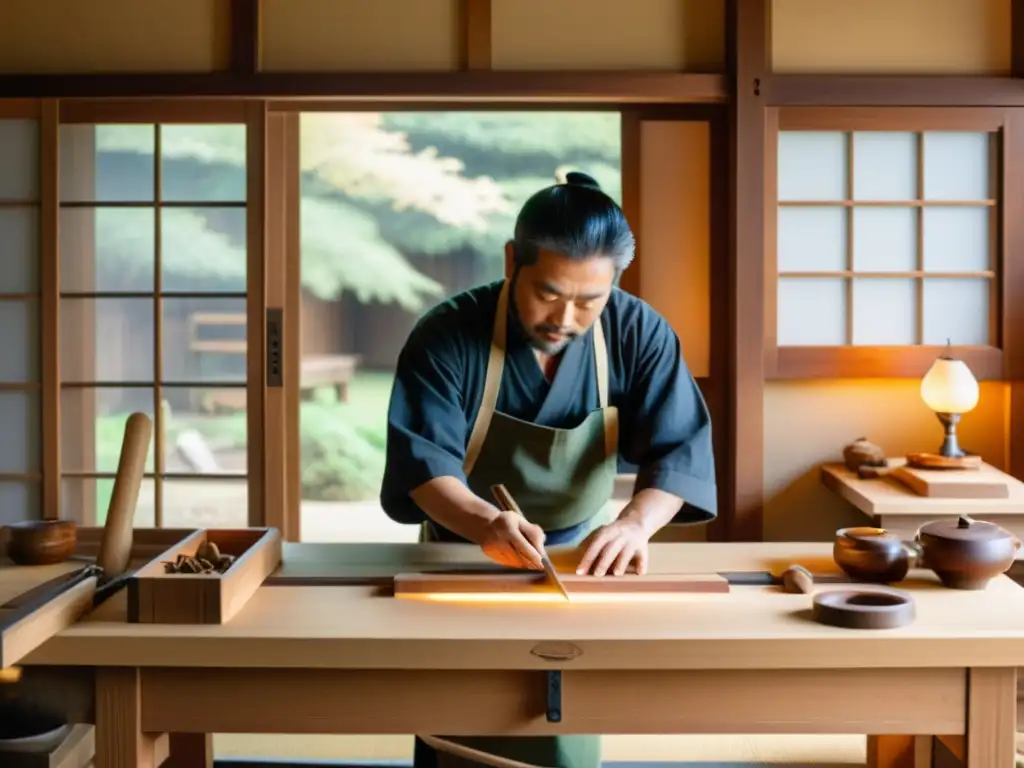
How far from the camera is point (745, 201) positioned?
14.8 feet

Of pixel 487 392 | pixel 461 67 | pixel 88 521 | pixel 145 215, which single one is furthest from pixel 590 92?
pixel 88 521

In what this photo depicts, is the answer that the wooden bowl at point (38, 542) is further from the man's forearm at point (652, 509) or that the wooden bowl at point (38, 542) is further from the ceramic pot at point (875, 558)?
the ceramic pot at point (875, 558)

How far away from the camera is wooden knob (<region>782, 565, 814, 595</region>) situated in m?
2.05

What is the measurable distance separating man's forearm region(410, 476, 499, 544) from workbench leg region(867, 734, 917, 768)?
1.13 m

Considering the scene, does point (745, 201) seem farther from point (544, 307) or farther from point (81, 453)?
point (81, 453)

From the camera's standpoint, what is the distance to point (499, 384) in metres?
2.51

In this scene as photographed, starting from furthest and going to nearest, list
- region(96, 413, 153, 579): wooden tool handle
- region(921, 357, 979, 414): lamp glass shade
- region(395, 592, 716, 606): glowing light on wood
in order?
region(921, 357, 979, 414): lamp glass shade → region(96, 413, 153, 579): wooden tool handle → region(395, 592, 716, 606): glowing light on wood

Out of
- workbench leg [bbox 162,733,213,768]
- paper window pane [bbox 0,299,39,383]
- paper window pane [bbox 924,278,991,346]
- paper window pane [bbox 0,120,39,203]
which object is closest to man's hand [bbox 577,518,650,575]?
workbench leg [bbox 162,733,213,768]

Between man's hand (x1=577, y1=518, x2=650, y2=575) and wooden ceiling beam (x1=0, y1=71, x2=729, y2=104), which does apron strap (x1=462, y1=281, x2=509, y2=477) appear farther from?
wooden ceiling beam (x1=0, y1=71, x2=729, y2=104)

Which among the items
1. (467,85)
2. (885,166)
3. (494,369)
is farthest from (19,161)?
(885,166)

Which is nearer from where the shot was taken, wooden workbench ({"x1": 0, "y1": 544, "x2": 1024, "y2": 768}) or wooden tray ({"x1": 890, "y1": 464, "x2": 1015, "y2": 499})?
wooden workbench ({"x1": 0, "y1": 544, "x2": 1024, "y2": 768})

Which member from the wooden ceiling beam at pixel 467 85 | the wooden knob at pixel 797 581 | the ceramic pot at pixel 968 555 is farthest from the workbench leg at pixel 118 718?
the wooden ceiling beam at pixel 467 85

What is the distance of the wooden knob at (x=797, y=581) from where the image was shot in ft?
6.73

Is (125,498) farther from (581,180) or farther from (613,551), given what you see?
(581,180)
